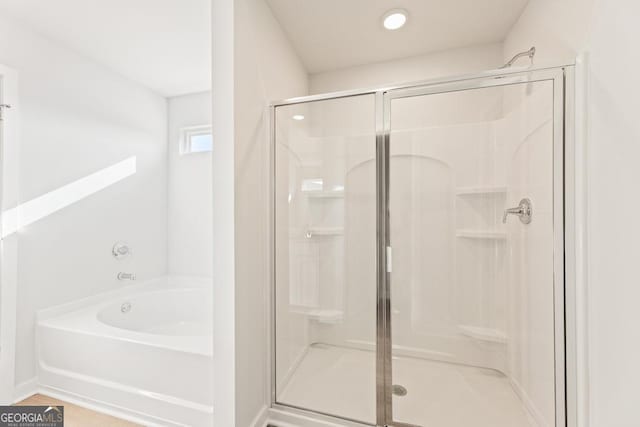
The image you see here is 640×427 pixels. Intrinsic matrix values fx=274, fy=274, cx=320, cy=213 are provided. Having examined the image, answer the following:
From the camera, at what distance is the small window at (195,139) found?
279cm

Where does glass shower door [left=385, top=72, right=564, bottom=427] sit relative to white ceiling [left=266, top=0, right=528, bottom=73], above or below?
below

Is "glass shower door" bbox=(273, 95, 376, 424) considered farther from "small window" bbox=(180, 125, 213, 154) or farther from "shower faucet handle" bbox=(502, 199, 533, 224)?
"small window" bbox=(180, 125, 213, 154)

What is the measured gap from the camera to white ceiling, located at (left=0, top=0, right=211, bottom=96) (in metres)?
1.64

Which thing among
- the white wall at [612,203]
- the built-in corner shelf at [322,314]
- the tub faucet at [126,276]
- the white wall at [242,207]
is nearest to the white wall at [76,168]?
the tub faucet at [126,276]

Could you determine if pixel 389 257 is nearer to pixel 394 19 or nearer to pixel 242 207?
pixel 242 207

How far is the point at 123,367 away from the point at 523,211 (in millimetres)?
2325

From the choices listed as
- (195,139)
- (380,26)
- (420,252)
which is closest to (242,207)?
(420,252)

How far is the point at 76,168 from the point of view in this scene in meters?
2.09

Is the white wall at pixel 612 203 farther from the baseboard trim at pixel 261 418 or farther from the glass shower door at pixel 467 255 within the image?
the baseboard trim at pixel 261 418

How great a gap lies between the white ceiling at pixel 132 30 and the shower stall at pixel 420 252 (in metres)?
0.93

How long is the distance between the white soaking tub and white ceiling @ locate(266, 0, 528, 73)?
204 centimetres

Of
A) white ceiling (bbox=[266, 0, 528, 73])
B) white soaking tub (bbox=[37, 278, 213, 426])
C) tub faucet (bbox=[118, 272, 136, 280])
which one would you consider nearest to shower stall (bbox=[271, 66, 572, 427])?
white soaking tub (bbox=[37, 278, 213, 426])

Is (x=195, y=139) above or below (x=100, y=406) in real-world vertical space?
above

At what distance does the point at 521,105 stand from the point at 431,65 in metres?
1.06
